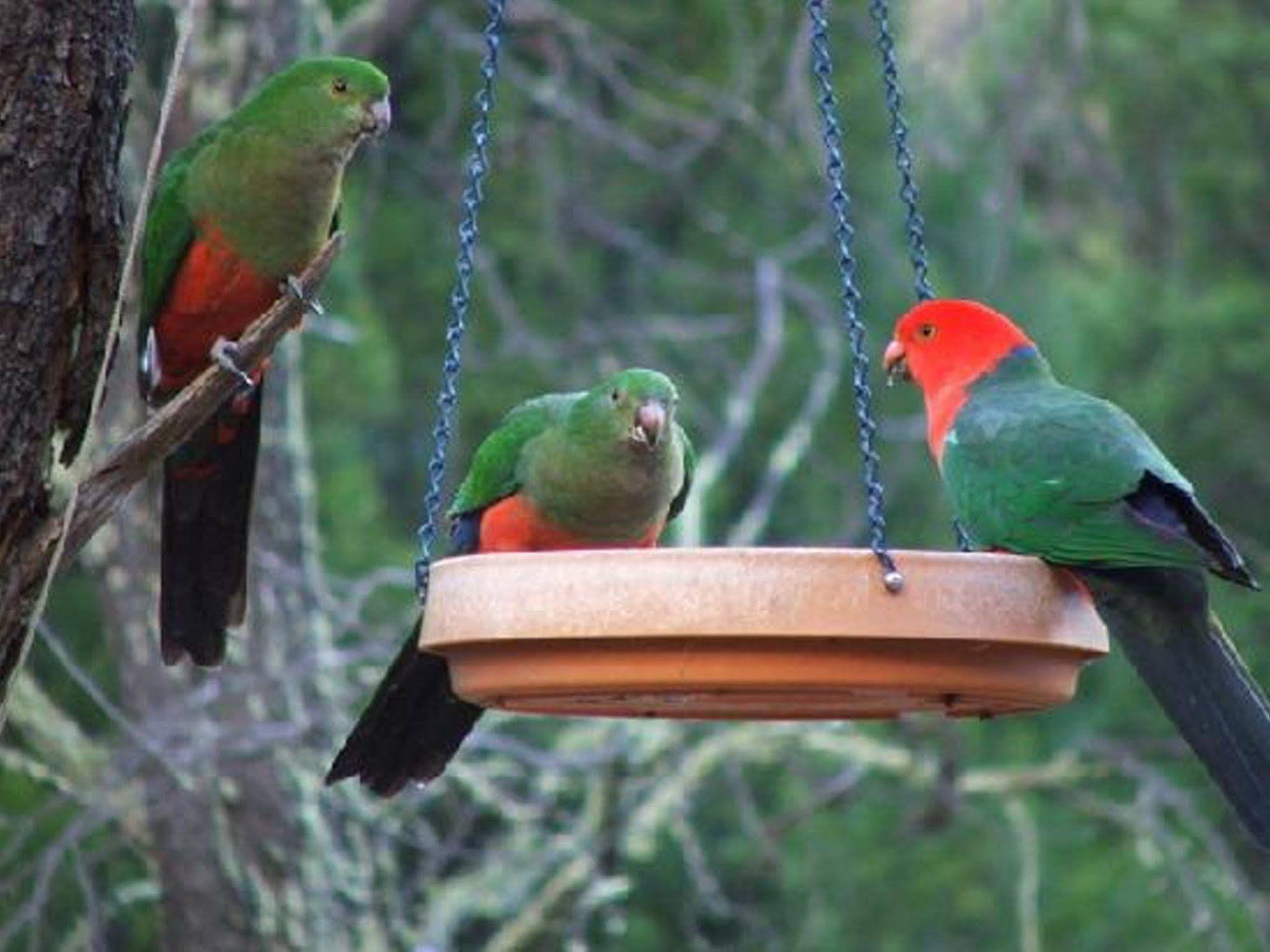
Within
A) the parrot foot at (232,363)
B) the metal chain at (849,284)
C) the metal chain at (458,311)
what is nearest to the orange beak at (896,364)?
the metal chain at (849,284)

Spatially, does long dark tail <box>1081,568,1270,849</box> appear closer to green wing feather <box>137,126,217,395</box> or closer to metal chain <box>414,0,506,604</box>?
metal chain <box>414,0,506,604</box>

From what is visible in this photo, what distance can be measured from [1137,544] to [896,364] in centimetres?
96

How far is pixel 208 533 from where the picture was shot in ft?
13.7

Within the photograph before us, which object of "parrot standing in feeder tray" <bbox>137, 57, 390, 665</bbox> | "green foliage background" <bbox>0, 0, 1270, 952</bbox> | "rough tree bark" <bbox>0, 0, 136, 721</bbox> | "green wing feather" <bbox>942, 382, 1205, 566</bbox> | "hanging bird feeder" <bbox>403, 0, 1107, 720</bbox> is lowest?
"hanging bird feeder" <bbox>403, 0, 1107, 720</bbox>

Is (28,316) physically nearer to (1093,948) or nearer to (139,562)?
(139,562)

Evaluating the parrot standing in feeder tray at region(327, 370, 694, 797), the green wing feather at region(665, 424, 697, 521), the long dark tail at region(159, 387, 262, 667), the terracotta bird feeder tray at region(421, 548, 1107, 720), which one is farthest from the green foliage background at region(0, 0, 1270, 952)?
the terracotta bird feeder tray at region(421, 548, 1107, 720)

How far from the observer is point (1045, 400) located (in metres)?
3.78

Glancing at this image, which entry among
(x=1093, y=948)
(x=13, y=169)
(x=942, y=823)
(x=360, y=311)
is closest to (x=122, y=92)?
(x=13, y=169)

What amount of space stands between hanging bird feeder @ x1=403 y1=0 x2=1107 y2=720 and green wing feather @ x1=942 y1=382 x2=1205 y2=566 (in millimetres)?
224

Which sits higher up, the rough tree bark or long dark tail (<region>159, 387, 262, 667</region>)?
long dark tail (<region>159, 387, 262, 667</region>)

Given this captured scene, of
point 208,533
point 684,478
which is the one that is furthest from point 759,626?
point 208,533

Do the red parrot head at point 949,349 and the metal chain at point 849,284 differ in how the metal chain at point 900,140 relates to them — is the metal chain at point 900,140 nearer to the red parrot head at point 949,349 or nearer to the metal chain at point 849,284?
the metal chain at point 849,284

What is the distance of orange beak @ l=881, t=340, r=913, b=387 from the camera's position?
13.7ft

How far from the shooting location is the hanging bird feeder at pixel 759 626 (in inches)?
111
